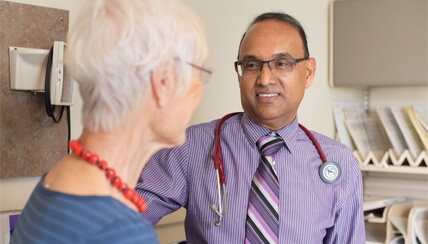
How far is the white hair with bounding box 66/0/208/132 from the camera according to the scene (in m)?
0.69

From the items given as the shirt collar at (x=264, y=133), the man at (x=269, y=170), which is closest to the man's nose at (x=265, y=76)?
the man at (x=269, y=170)

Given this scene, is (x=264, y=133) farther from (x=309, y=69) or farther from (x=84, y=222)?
(x=84, y=222)

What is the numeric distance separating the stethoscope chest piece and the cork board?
1047 millimetres

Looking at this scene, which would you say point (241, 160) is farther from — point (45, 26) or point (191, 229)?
point (45, 26)

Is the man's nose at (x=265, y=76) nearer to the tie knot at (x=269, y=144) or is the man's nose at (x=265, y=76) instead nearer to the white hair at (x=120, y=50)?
the tie knot at (x=269, y=144)

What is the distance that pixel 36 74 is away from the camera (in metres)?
1.75

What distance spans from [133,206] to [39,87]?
1.14 meters

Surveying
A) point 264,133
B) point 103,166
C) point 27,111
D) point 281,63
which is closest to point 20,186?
point 27,111

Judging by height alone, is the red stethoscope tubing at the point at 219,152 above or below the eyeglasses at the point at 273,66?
below

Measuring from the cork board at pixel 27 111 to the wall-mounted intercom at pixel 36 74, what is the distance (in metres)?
0.05

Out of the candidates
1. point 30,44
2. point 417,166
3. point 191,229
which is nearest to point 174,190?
point 191,229

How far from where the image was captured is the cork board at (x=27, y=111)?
5.76 feet

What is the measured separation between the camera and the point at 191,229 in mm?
1392

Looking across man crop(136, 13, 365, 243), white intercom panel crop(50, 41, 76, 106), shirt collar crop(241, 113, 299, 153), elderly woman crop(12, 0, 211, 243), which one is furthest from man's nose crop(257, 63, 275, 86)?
white intercom panel crop(50, 41, 76, 106)
